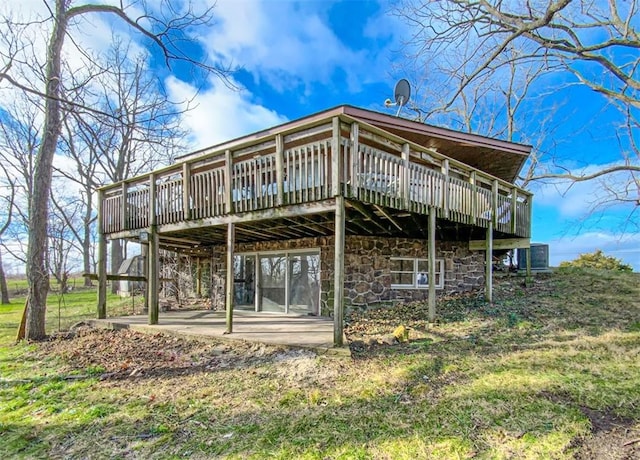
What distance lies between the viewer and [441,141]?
929cm

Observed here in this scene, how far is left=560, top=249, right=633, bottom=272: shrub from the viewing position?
1606cm

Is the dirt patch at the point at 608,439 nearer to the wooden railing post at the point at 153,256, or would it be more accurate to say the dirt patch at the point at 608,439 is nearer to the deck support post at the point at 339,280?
the deck support post at the point at 339,280

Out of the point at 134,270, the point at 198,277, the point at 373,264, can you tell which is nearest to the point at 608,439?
the point at 373,264

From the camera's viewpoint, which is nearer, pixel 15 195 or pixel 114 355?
pixel 114 355

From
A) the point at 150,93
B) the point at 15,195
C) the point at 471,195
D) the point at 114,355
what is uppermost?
the point at 150,93

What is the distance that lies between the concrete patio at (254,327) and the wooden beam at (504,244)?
18.0 ft

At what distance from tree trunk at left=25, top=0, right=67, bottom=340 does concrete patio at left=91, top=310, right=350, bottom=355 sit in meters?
1.26

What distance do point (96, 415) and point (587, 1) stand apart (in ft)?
44.3

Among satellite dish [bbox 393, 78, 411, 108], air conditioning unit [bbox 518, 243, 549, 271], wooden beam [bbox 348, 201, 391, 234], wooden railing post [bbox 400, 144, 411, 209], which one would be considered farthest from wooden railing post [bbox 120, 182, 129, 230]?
air conditioning unit [bbox 518, 243, 549, 271]

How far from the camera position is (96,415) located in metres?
4.07

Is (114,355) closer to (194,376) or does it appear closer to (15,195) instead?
(194,376)

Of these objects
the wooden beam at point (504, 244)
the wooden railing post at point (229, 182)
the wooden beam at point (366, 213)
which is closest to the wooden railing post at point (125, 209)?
the wooden railing post at point (229, 182)

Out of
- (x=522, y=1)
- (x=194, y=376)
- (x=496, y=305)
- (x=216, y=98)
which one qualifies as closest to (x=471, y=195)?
(x=496, y=305)

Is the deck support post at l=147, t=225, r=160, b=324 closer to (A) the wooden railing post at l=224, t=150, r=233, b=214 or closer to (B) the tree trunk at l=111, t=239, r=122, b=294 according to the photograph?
(A) the wooden railing post at l=224, t=150, r=233, b=214
